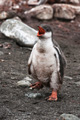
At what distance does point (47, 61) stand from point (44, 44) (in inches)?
9.5

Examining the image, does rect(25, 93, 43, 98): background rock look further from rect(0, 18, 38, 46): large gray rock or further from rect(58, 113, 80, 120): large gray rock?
rect(0, 18, 38, 46): large gray rock

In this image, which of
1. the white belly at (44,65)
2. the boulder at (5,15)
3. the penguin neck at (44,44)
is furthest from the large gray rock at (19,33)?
the penguin neck at (44,44)

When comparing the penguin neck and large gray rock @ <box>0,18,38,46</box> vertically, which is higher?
the penguin neck

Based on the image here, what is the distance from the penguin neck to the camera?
341cm

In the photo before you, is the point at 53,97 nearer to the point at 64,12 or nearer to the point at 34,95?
the point at 34,95

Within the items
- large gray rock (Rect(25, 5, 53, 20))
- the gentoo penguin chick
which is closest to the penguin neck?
the gentoo penguin chick

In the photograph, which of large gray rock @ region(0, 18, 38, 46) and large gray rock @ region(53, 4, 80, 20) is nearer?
large gray rock @ region(0, 18, 38, 46)

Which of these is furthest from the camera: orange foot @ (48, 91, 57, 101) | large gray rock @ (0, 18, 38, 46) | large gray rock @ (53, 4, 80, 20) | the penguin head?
large gray rock @ (53, 4, 80, 20)

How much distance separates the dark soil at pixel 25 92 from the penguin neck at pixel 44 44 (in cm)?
68

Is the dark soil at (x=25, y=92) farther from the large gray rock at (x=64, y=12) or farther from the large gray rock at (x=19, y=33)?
the large gray rock at (x=64, y=12)

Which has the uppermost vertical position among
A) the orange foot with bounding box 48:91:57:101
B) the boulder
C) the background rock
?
the orange foot with bounding box 48:91:57:101

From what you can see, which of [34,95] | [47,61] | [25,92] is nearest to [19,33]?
[25,92]

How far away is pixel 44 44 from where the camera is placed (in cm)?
343

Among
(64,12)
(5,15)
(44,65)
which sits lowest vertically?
(64,12)
